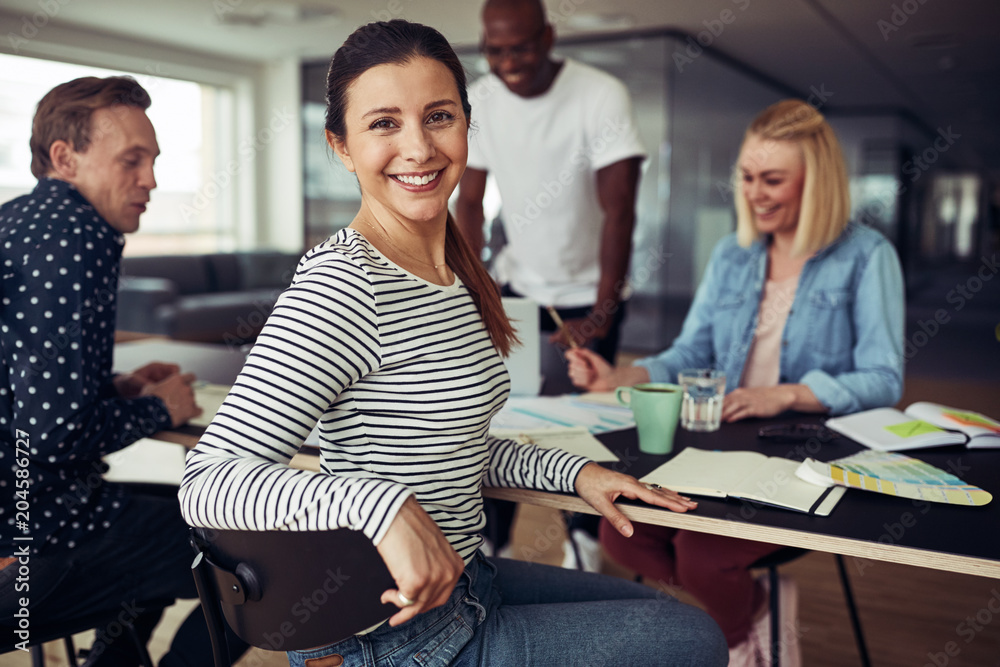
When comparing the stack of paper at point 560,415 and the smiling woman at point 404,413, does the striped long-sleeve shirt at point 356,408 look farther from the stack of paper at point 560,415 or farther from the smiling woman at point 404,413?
the stack of paper at point 560,415

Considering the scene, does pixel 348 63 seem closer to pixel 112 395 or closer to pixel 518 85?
pixel 112 395

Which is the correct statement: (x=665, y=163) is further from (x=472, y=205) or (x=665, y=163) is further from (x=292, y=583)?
(x=292, y=583)

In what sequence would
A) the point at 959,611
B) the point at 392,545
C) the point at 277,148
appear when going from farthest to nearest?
the point at 277,148 → the point at 959,611 → the point at 392,545

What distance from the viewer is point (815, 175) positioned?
76.5 inches

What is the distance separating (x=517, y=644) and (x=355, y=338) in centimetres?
45

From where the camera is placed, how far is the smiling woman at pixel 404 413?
0.84 metres

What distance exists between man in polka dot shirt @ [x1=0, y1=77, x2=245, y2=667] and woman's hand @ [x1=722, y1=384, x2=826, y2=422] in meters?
1.03

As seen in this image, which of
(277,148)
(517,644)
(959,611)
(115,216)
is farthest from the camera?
(277,148)

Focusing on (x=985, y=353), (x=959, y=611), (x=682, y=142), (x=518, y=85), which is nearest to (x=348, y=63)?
(x=518, y=85)

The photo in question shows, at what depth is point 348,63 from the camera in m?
1.03

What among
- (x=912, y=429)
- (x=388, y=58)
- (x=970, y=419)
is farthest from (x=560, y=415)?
(x=388, y=58)

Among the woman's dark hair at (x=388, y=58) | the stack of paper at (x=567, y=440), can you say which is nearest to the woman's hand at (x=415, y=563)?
the woman's dark hair at (x=388, y=58)

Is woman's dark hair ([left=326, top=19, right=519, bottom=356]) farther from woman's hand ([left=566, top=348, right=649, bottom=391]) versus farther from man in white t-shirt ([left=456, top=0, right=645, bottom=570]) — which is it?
man in white t-shirt ([left=456, top=0, right=645, bottom=570])

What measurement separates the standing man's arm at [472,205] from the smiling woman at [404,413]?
1385 mm
